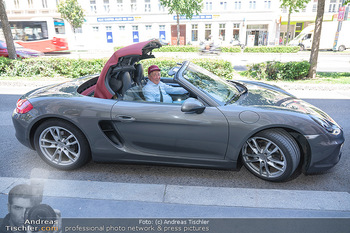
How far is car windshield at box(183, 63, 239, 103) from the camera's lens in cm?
315

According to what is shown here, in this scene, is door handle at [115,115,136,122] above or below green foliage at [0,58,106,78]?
above

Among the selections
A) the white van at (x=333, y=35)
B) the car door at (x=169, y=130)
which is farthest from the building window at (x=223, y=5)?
the car door at (x=169, y=130)

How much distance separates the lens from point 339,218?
96.1 inches

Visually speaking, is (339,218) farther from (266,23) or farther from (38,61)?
(266,23)

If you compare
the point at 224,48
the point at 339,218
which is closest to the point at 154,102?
the point at 339,218

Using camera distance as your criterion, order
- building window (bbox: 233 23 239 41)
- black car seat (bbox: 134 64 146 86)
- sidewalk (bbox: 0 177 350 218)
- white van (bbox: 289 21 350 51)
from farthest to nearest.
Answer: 1. building window (bbox: 233 23 239 41)
2. white van (bbox: 289 21 350 51)
3. black car seat (bbox: 134 64 146 86)
4. sidewalk (bbox: 0 177 350 218)

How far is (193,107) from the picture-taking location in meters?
2.78

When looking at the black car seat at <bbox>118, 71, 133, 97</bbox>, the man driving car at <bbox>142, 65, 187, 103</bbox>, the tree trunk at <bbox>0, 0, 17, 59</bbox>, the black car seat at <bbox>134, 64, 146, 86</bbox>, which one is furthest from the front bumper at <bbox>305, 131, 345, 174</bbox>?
the tree trunk at <bbox>0, 0, 17, 59</bbox>

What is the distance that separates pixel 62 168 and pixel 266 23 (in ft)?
133

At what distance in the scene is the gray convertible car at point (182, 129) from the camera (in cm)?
283

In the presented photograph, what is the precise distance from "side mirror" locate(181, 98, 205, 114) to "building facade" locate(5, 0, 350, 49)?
3590 cm

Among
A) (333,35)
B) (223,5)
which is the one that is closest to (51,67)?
(333,35)

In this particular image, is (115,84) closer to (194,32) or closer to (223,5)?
(194,32)

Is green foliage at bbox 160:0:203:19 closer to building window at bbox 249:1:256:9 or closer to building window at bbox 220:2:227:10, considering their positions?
building window at bbox 220:2:227:10
